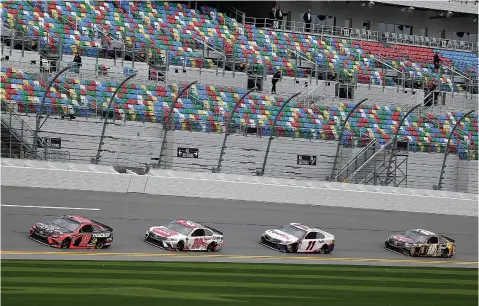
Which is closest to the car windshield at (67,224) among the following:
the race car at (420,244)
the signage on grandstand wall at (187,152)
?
the race car at (420,244)

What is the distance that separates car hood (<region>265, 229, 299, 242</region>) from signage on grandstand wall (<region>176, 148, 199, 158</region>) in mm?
7821

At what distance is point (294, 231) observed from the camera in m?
33.9

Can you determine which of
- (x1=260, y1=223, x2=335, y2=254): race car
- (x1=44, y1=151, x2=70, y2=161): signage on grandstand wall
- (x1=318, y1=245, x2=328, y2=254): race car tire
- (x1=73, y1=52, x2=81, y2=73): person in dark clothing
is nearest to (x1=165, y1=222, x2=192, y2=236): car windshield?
(x1=260, y1=223, x2=335, y2=254): race car

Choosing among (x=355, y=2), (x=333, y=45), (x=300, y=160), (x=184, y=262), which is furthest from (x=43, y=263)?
(x=355, y=2)

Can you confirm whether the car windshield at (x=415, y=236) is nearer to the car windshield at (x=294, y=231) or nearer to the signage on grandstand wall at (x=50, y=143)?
the car windshield at (x=294, y=231)

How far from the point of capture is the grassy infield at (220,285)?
23047mm

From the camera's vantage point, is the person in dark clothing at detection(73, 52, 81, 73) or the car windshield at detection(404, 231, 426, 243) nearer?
the car windshield at detection(404, 231, 426, 243)

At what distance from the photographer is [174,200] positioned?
1490 inches

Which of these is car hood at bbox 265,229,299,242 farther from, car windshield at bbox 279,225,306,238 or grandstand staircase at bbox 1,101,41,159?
grandstand staircase at bbox 1,101,41,159

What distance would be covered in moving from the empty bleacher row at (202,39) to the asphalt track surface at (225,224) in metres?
11.5

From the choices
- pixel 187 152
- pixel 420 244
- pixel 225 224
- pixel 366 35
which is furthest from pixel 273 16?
pixel 420 244

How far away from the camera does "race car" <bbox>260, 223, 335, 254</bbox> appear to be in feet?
109

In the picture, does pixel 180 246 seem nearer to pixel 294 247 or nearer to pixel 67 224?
pixel 67 224

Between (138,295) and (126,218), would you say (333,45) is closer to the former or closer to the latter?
(126,218)
